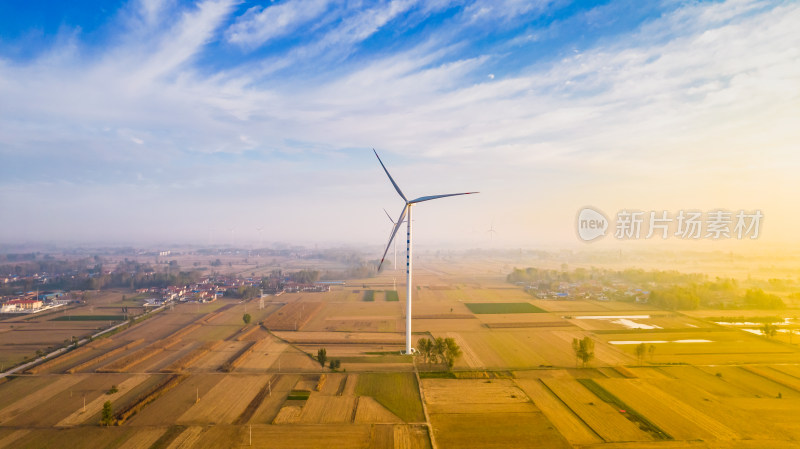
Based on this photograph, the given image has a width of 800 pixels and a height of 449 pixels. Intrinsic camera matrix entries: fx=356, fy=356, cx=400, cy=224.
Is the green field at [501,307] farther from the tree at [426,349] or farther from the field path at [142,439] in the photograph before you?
the field path at [142,439]

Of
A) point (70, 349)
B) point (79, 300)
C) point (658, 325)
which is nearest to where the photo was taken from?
point (70, 349)

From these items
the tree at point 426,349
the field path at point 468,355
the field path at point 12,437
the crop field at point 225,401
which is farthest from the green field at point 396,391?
the field path at point 12,437

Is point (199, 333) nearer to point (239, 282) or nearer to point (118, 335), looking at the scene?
point (118, 335)

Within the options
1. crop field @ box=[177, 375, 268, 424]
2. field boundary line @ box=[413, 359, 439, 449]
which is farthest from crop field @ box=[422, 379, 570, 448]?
crop field @ box=[177, 375, 268, 424]

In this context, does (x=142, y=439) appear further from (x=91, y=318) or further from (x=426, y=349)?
(x=91, y=318)

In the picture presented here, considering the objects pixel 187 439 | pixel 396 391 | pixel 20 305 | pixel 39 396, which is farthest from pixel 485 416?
pixel 20 305

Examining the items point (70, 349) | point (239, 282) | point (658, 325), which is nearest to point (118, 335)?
point (70, 349)
